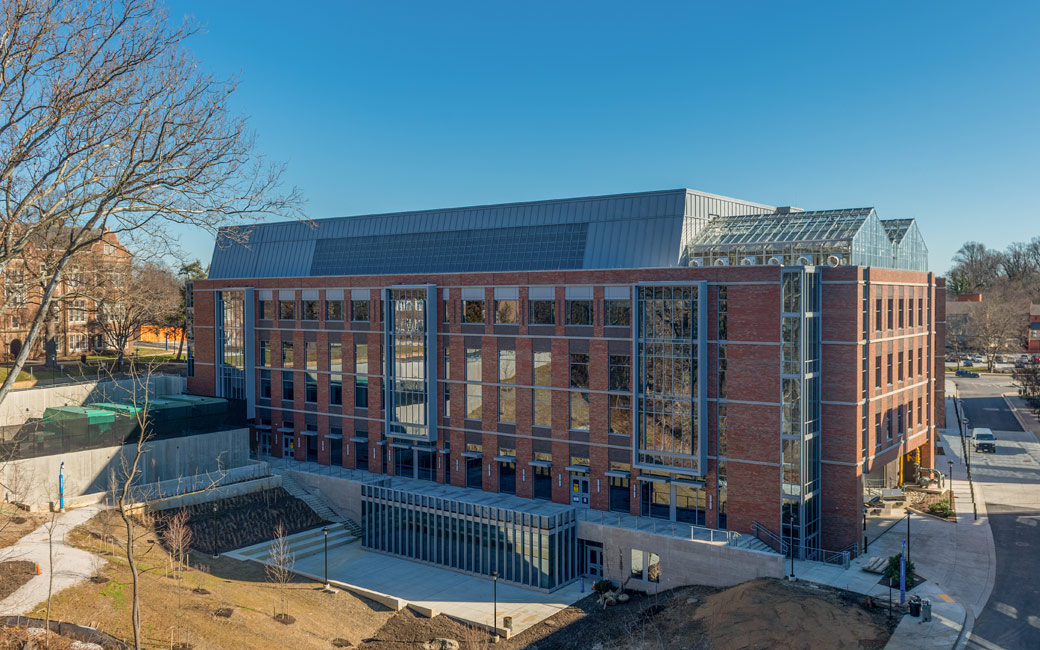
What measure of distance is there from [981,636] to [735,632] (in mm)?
9357

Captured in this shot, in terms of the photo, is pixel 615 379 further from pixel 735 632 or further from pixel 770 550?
pixel 735 632

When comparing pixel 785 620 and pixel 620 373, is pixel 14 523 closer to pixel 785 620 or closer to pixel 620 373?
pixel 620 373

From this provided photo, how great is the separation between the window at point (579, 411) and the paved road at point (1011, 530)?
2058 cm

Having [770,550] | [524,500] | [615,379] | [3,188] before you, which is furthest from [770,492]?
[3,188]

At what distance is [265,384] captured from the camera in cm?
5994

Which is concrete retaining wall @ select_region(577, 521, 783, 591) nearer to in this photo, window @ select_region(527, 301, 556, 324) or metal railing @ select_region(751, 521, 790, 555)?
metal railing @ select_region(751, 521, 790, 555)

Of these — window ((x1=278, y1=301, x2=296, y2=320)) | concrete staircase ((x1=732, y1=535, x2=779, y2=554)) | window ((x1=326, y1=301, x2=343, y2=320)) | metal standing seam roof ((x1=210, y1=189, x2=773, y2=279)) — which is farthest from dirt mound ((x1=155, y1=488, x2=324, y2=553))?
concrete staircase ((x1=732, y1=535, x2=779, y2=554))

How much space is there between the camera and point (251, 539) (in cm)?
4497

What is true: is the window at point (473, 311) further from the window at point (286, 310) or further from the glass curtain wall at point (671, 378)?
the window at point (286, 310)

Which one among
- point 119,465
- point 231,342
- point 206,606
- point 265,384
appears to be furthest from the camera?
point 231,342

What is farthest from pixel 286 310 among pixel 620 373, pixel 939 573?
pixel 939 573

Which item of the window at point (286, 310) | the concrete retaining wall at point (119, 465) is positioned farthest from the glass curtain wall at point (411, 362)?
the concrete retaining wall at point (119, 465)

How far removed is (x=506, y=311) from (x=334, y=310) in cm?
1492

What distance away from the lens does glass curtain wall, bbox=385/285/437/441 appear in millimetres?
50250
